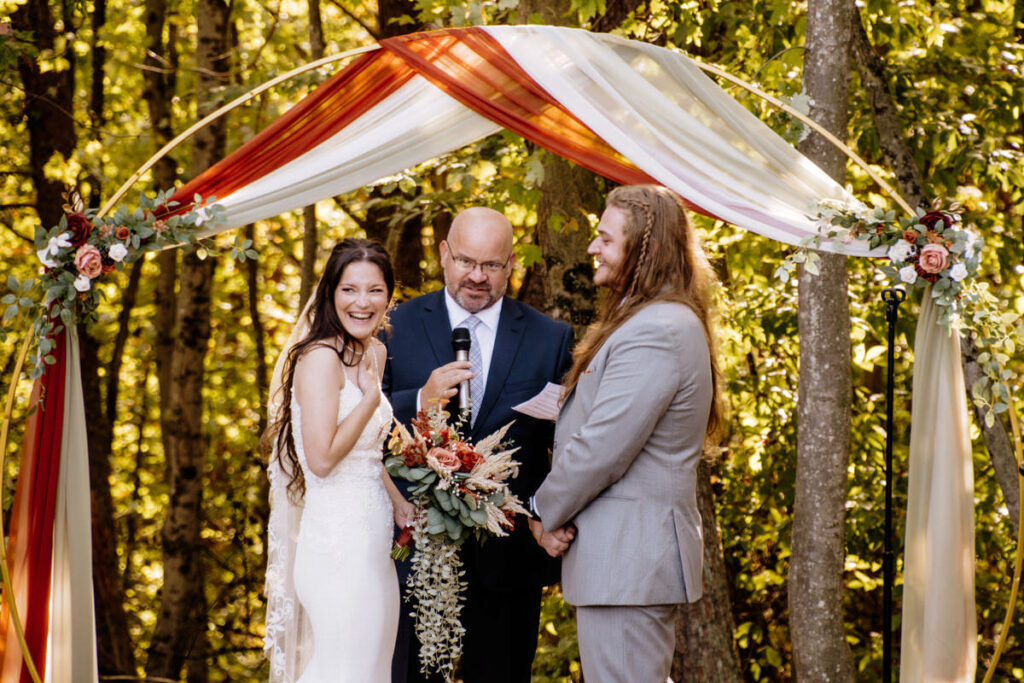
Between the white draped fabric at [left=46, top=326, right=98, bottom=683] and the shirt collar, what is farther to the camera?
the shirt collar

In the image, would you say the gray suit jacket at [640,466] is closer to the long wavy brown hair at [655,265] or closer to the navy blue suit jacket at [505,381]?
the long wavy brown hair at [655,265]

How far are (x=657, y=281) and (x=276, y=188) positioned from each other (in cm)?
144

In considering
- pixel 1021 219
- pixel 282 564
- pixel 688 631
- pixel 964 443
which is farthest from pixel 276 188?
pixel 1021 219

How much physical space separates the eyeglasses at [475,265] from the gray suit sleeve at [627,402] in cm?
83

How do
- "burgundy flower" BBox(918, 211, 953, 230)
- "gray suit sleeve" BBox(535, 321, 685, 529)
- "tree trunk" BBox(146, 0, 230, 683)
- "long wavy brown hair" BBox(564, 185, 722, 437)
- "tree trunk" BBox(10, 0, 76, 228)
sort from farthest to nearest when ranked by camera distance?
"tree trunk" BBox(10, 0, 76, 228) → "tree trunk" BBox(146, 0, 230, 683) → "burgundy flower" BBox(918, 211, 953, 230) → "long wavy brown hair" BBox(564, 185, 722, 437) → "gray suit sleeve" BBox(535, 321, 685, 529)

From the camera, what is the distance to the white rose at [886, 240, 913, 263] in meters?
3.29

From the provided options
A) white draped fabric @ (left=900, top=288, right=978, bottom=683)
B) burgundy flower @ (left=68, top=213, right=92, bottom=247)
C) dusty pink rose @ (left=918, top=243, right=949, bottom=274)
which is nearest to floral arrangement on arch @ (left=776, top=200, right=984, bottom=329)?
dusty pink rose @ (left=918, top=243, right=949, bottom=274)

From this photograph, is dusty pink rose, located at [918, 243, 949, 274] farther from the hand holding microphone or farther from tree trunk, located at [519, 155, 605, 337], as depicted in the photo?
tree trunk, located at [519, 155, 605, 337]

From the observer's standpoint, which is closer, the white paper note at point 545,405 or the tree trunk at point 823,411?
the white paper note at point 545,405

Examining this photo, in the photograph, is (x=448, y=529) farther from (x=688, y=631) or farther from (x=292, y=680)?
(x=688, y=631)

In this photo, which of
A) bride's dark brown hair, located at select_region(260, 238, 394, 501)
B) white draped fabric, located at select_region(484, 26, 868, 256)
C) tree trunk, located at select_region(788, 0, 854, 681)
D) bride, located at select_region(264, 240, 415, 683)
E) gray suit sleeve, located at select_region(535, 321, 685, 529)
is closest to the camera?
gray suit sleeve, located at select_region(535, 321, 685, 529)

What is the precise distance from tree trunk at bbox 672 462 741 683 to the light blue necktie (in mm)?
1656

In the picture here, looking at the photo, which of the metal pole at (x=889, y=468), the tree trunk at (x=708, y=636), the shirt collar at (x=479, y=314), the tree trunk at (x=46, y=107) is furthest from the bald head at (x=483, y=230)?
the tree trunk at (x=46, y=107)

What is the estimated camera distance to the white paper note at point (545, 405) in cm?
329
